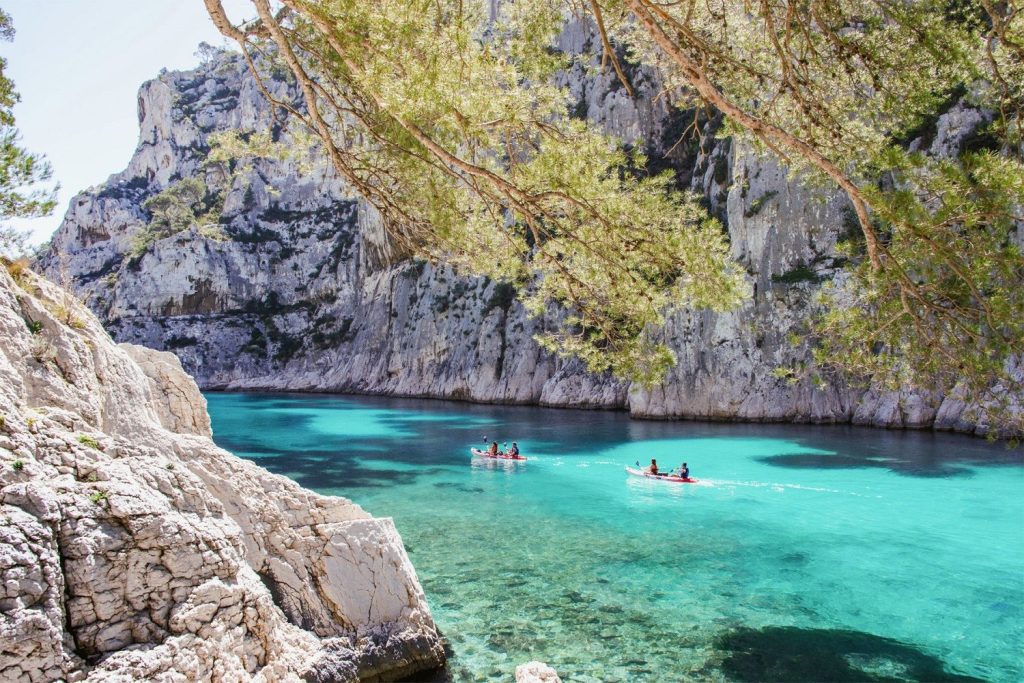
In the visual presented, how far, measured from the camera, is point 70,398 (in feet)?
16.4

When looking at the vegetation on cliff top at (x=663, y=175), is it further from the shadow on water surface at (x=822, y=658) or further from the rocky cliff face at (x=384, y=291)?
the rocky cliff face at (x=384, y=291)

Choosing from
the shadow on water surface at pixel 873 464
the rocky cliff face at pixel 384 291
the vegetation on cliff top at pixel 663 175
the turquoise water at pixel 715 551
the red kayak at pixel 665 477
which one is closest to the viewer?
the vegetation on cliff top at pixel 663 175

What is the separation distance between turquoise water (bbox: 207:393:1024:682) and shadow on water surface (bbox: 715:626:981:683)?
0.03m

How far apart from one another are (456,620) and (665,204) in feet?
19.4

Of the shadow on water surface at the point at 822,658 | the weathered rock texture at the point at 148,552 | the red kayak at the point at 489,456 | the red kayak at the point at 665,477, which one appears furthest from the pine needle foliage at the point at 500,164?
the red kayak at the point at 489,456

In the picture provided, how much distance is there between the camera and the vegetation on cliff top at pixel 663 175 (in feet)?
16.0

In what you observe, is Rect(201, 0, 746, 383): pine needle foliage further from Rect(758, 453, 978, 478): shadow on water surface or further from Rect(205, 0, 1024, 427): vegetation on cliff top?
Rect(758, 453, 978, 478): shadow on water surface

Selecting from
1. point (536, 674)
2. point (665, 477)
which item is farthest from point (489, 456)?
point (536, 674)

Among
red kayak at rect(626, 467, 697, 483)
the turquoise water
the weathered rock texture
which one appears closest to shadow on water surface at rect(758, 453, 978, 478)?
the turquoise water

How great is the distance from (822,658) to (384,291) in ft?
175

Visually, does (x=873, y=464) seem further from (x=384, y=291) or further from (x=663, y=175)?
(x=384, y=291)

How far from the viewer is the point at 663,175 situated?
6.05 metres

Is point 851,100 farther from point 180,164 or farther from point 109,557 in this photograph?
point 180,164

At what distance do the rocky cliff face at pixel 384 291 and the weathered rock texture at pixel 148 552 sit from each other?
1999cm
